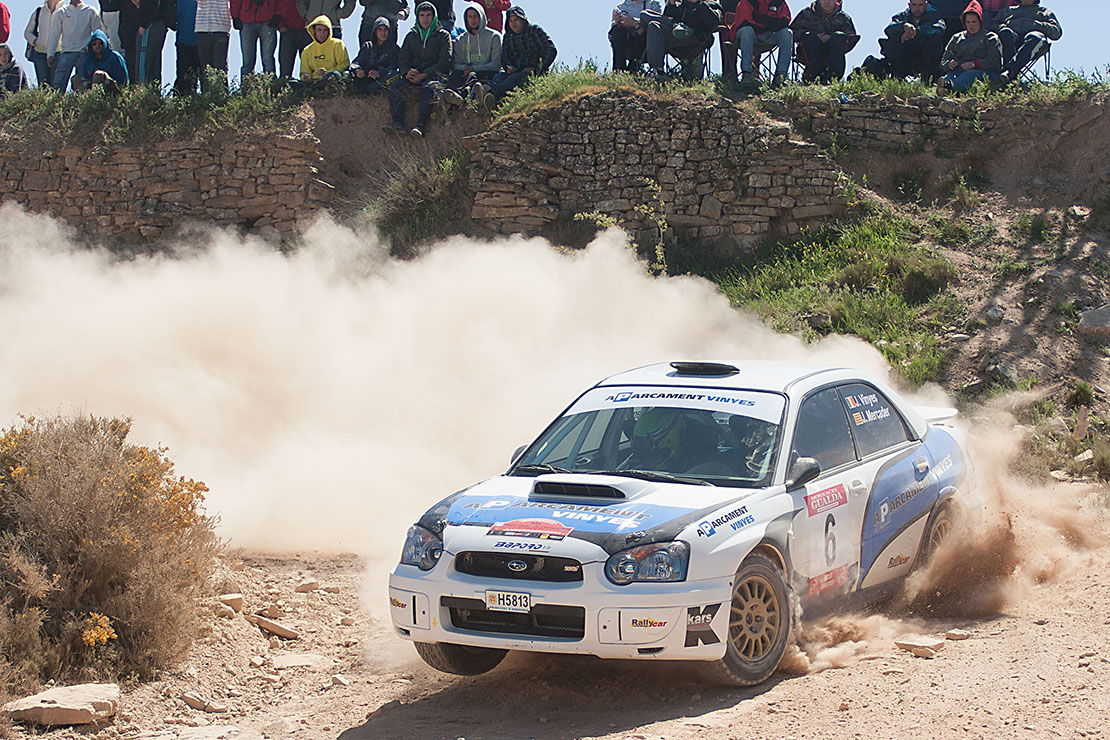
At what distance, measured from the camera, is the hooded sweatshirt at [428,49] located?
16969 millimetres

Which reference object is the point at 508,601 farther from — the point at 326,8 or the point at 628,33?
the point at 326,8

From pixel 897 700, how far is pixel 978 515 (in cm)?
266

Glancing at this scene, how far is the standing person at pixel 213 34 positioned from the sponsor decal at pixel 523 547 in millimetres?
14544

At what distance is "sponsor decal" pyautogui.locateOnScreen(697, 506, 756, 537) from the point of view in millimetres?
5285

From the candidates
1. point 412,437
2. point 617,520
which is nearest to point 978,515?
point 617,520

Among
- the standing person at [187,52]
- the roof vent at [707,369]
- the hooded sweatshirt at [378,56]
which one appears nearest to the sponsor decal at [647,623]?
the roof vent at [707,369]

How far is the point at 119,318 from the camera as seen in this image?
44.3 feet

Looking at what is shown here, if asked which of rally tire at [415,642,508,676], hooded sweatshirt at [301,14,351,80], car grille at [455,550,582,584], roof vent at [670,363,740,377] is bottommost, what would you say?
rally tire at [415,642,508,676]

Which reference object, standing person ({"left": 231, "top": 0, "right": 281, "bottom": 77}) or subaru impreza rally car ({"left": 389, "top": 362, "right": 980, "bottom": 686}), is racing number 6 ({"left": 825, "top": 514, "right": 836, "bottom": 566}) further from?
standing person ({"left": 231, "top": 0, "right": 281, "bottom": 77})

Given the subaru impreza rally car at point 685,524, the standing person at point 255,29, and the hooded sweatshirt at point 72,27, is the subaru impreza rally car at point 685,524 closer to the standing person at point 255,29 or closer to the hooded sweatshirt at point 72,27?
the standing person at point 255,29

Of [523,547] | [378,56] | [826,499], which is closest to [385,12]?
[378,56]

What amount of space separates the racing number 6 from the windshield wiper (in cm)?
72

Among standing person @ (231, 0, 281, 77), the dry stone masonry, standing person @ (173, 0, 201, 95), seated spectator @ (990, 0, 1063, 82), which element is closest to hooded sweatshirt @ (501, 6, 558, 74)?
the dry stone masonry

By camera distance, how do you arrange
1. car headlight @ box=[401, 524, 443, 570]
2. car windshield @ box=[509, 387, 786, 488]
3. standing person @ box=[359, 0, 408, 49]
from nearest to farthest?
car headlight @ box=[401, 524, 443, 570] < car windshield @ box=[509, 387, 786, 488] < standing person @ box=[359, 0, 408, 49]
